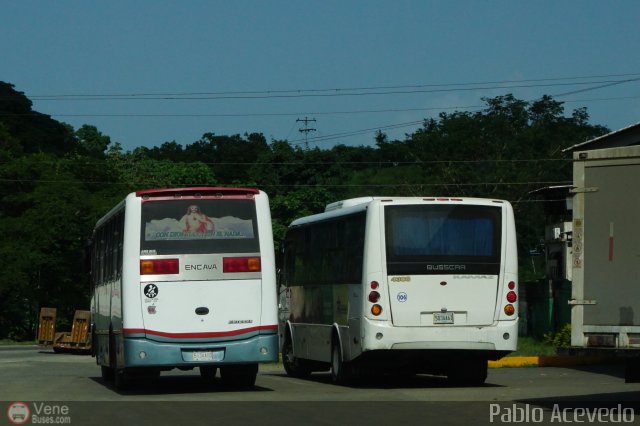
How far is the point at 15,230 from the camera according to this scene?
67.6 m

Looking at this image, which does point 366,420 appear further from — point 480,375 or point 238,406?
point 480,375

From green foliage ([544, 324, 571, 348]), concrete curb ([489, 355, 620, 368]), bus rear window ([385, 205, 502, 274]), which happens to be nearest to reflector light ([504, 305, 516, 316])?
bus rear window ([385, 205, 502, 274])

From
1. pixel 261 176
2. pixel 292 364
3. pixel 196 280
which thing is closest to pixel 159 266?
pixel 196 280

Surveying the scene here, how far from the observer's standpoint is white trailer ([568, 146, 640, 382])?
14.4 metres

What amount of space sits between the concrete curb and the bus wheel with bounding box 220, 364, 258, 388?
284 inches

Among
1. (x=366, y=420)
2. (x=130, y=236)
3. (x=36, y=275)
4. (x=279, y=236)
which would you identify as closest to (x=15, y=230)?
(x=36, y=275)

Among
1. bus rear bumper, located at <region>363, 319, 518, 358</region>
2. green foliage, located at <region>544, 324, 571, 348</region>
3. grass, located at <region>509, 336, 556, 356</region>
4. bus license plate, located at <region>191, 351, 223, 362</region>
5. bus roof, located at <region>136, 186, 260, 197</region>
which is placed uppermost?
bus roof, located at <region>136, 186, 260, 197</region>

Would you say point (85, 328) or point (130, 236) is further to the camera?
point (85, 328)

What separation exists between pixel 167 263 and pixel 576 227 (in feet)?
23.8

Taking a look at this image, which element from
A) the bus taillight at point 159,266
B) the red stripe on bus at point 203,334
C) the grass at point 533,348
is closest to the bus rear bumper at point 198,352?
the red stripe on bus at point 203,334

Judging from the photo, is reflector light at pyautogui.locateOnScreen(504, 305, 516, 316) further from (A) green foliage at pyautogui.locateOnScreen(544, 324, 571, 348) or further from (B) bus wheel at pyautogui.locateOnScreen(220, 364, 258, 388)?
(A) green foliage at pyautogui.locateOnScreen(544, 324, 571, 348)

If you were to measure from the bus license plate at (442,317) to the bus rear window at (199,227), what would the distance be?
2.95 metres

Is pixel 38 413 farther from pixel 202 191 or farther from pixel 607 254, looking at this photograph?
pixel 607 254

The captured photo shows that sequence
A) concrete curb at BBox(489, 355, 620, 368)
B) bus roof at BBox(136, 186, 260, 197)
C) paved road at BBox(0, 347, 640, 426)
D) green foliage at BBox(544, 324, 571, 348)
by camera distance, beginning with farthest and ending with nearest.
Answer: green foliage at BBox(544, 324, 571, 348)
concrete curb at BBox(489, 355, 620, 368)
bus roof at BBox(136, 186, 260, 197)
paved road at BBox(0, 347, 640, 426)
